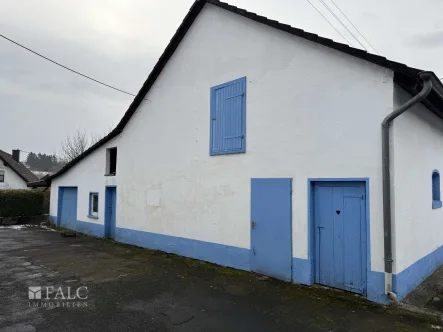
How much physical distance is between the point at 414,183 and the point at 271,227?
2.97 meters

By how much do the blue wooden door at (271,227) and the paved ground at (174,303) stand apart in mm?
330

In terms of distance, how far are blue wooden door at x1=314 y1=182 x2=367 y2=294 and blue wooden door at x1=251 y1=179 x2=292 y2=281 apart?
598 millimetres

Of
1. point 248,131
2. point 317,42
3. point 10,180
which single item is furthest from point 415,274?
point 10,180

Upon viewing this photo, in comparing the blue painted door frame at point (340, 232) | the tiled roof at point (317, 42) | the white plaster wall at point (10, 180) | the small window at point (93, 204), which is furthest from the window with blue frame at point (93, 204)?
the white plaster wall at point (10, 180)

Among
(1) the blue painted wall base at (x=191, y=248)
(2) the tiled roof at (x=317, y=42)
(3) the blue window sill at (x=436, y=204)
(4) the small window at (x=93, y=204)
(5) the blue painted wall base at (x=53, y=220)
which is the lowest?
(5) the blue painted wall base at (x=53, y=220)

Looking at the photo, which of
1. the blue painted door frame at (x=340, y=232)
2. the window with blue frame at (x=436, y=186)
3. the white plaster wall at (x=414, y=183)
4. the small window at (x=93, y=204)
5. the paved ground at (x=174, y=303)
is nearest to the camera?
the paved ground at (x=174, y=303)

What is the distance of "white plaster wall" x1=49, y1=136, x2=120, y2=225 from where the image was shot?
12188 millimetres

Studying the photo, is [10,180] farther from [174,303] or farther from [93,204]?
[174,303]

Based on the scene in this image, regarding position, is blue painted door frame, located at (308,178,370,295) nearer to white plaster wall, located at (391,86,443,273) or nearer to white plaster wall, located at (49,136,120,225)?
white plaster wall, located at (391,86,443,273)

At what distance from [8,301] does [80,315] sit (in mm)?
1616

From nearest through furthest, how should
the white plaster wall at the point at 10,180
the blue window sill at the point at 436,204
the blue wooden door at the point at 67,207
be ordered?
the blue window sill at the point at 436,204 < the blue wooden door at the point at 67,207 < the white plaster wall at the point at 10,180

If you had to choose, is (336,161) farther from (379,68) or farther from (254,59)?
(254,59)

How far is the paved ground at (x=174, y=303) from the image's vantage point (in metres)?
4.34

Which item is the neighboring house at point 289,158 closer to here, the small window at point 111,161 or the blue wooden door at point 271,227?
the blue wooden door at point 271,227
